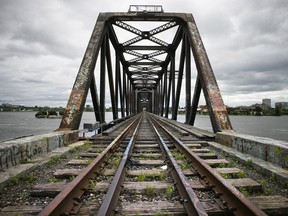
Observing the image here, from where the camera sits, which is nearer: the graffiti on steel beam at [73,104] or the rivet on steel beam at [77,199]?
the rivet on steel beam at [77,199]

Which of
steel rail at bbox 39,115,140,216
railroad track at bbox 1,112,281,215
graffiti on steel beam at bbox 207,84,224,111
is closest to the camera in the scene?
steel rail at bbox 39,115,140,216

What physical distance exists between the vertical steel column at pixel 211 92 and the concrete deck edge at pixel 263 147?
0.96 metres

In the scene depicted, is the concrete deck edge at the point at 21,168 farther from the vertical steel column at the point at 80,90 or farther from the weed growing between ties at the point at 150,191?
the vertical steel column at the point at 80,90

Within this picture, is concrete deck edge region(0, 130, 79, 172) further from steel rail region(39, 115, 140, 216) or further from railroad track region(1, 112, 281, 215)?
steel rail region(39, 115, 140, 216)

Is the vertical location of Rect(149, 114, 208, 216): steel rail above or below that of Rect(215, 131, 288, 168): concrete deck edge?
below

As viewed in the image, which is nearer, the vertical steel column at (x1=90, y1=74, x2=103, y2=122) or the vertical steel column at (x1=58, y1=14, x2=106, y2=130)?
the vertical steel column at (x1=58, y1=14, x2=106, y2=130)

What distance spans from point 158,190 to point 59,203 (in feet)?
3.76

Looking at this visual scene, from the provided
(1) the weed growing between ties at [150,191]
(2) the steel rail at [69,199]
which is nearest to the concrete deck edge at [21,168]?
(2) the steel rail at [69,199]

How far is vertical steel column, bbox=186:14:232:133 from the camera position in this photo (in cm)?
587

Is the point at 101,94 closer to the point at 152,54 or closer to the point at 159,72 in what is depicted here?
the point at 152,54

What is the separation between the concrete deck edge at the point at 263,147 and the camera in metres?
3.01

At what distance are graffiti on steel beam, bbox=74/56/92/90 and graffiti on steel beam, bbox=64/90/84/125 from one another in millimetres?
236

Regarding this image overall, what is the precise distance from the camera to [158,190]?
2.37 m

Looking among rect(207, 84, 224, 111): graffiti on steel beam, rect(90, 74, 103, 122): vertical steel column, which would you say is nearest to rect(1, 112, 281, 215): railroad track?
rect(207, 84, 224, 111): graffiti on steel beam
